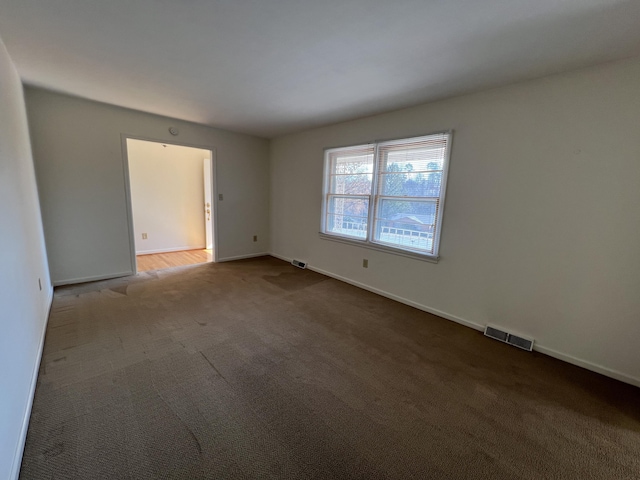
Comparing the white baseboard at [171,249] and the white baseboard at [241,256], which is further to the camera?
the white baseboard at [171,249]

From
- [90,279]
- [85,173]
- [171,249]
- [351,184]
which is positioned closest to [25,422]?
[90,279]

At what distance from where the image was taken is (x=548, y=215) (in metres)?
2.16

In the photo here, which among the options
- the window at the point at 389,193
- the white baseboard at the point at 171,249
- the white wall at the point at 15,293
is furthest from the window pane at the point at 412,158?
the white baseboard at the point at 171,249

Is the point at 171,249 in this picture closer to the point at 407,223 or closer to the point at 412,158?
the point at 407,223

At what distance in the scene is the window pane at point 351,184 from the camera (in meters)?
3.51

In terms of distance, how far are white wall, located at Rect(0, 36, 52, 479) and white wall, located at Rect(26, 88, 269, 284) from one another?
2.72 feet

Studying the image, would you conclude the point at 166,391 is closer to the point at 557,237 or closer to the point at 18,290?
the point at 18,290

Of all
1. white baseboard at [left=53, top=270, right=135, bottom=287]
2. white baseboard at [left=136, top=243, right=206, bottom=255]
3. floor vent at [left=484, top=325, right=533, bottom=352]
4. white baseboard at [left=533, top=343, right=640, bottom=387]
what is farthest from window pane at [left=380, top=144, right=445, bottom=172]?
white baseboard at [left=136, top=243, right=206, bottom=255]

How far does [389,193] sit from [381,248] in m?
0.71

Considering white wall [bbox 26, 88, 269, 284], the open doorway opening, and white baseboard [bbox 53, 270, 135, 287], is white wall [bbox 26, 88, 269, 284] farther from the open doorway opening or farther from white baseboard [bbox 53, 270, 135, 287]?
the open doorway opening

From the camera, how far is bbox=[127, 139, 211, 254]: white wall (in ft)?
16.3

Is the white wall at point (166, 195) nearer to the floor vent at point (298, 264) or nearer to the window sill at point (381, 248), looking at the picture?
the floor vent at point (298, 264)

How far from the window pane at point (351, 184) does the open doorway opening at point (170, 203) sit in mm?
2202

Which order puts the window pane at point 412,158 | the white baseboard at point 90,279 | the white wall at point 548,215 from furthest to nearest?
the white baseboard at point 90,279 < the window pane at point 412,158 < the white wall at point 548,215
